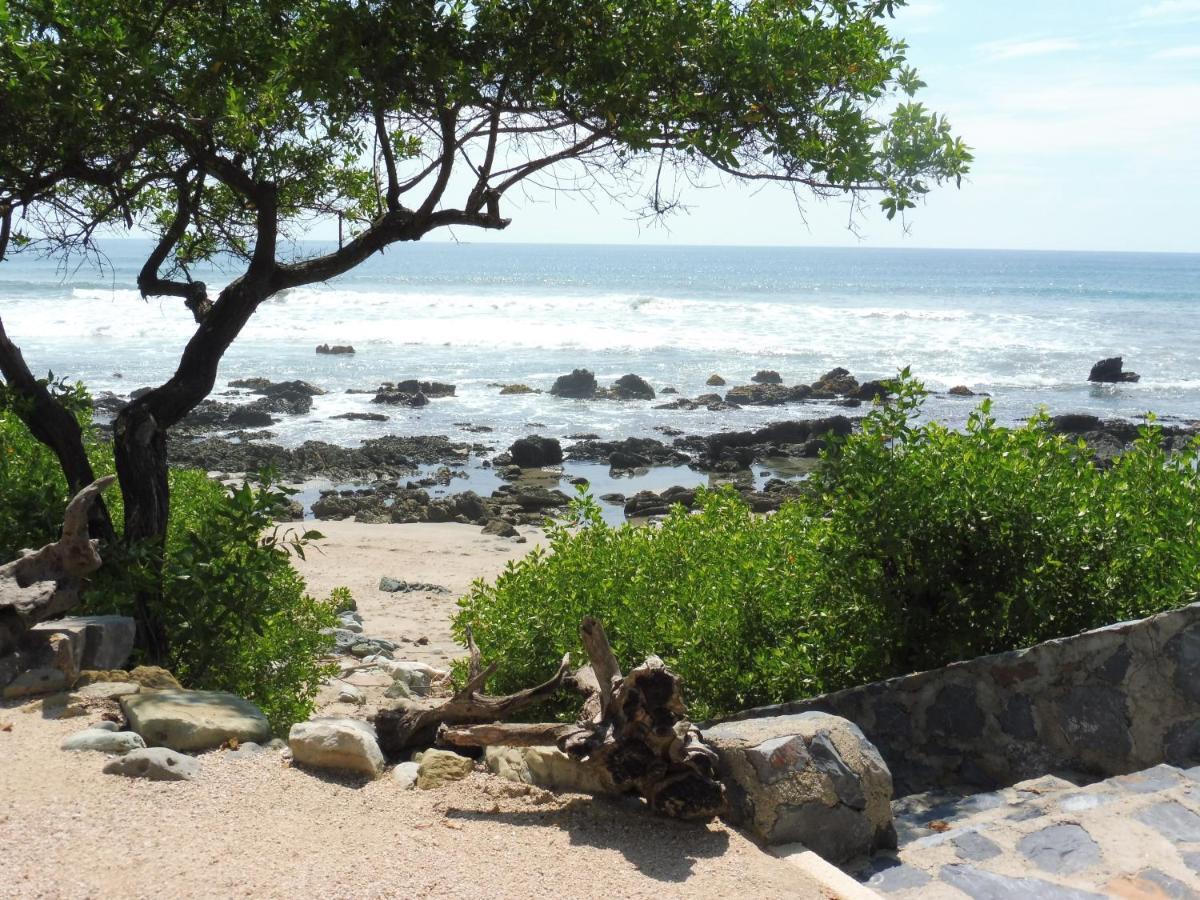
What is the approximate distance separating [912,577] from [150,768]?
3.55 metres

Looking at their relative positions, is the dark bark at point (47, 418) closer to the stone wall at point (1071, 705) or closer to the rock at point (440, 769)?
the rock at point (440, 769)

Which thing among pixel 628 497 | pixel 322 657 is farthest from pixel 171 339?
pixel 322 657

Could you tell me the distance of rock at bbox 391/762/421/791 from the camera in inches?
190

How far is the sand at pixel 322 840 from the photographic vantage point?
3812 mm

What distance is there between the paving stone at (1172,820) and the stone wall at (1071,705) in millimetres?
632

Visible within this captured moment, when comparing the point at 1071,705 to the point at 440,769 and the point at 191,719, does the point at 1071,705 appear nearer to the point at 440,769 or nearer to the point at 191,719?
the point at 440,769

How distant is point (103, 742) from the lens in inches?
194

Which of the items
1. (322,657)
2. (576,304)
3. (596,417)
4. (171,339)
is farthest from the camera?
(576,304)

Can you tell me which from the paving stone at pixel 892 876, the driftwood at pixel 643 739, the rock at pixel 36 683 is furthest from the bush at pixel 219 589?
the paving stone at pixel 892 876

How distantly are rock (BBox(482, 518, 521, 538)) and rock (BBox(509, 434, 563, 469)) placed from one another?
594cm

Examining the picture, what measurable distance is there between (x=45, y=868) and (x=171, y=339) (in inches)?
1774

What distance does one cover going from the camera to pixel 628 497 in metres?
20.6

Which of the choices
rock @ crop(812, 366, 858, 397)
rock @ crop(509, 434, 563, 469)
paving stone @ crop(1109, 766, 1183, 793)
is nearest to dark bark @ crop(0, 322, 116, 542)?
paving stone @ crop(1109, 766, 1183, 793)

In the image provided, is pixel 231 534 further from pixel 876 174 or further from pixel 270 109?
pixel 876 174
